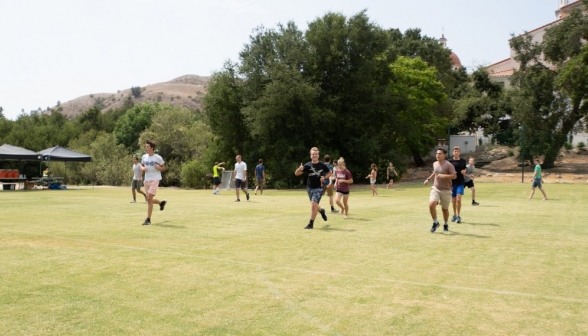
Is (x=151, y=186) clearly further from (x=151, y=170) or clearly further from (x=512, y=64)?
(x=512, y=64)

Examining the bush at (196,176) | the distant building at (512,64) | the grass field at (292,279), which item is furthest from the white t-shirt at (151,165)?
the distant building at (512,64)

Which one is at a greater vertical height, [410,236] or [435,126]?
A: [435,126]

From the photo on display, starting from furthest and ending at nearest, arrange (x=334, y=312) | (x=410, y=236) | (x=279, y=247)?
(x=410, y=236)
(x=279, y=247)
(x=334, y=312)

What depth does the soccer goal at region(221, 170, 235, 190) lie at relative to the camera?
111 ft

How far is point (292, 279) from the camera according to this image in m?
6.88

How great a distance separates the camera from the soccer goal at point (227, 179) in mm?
33719

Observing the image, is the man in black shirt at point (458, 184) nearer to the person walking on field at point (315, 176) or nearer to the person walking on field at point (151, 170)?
the person walking on field at point (315, 176)

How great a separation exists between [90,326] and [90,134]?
7299cm

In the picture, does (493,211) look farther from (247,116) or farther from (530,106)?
(530,106)

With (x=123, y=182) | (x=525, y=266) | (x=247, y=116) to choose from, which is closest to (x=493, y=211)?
(x=525, y=266)

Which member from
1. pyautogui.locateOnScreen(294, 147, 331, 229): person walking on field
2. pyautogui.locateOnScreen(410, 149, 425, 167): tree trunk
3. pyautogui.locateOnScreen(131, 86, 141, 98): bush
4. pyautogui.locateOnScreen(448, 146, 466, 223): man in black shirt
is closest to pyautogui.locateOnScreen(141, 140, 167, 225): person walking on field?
pyautogui.locateOnScreen(294, 147, 331, 229): person walking on field

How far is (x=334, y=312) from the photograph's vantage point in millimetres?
5414

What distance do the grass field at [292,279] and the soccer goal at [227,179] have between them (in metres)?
20.9

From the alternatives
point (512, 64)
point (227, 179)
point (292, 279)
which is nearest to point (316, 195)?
point (292, 279)
